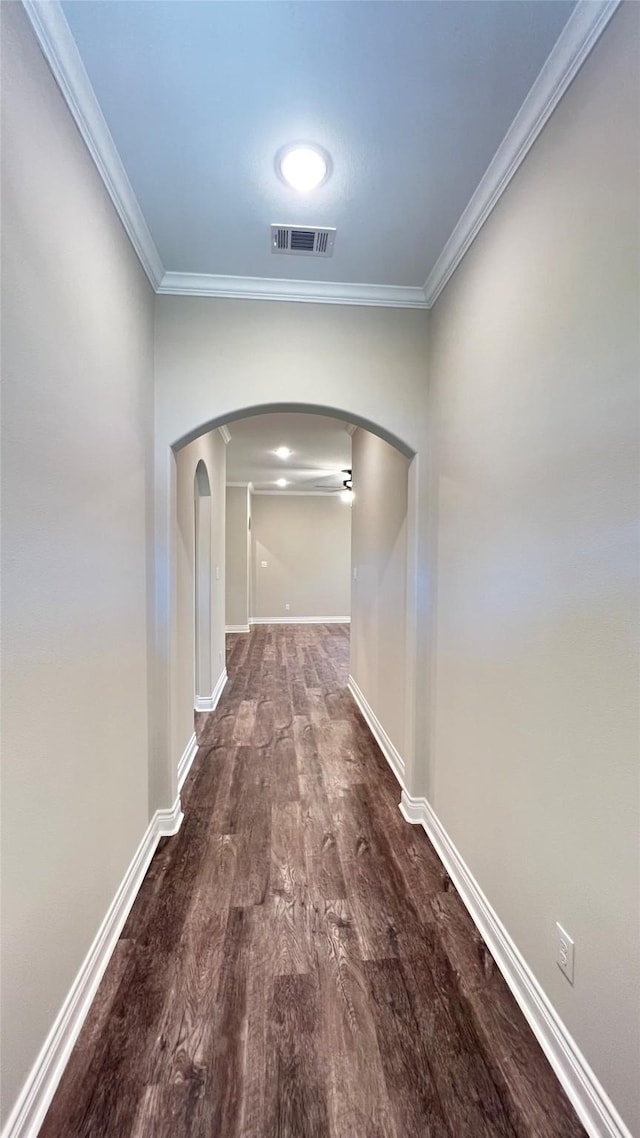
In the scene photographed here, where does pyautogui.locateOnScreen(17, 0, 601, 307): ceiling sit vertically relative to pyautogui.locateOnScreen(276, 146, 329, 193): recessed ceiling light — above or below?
above

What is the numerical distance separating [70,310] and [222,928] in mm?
2108

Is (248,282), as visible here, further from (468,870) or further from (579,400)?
(468,870)

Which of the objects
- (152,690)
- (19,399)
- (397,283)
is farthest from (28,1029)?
(397,283)

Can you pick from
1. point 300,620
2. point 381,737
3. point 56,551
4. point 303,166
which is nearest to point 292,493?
point 300,620

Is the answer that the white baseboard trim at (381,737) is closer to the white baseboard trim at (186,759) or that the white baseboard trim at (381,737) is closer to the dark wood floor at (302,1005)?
the dark wood floor at (302,1005)

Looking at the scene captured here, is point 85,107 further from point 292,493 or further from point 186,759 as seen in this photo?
point 292,493

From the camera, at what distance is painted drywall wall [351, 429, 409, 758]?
2830 millimetres

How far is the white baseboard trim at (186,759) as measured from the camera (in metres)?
2.75

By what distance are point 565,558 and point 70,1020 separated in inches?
72.1

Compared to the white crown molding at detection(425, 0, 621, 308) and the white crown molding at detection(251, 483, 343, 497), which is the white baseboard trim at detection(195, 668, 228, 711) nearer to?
the white crown molding at detection(425, 0, 621, 308)

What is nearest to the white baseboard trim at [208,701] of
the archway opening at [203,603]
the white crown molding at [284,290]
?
the archway opening at [203,603]

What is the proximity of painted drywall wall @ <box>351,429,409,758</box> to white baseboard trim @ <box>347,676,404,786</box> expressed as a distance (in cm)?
5

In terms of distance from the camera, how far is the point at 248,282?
7.07 ft

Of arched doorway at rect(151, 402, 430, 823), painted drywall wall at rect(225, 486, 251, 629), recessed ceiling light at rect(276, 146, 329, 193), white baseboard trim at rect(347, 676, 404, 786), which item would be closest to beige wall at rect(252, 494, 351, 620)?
painted drywall wall at rect(225, 486, 251, 629)
